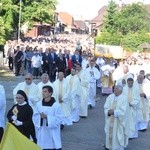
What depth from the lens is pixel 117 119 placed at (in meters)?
10.7

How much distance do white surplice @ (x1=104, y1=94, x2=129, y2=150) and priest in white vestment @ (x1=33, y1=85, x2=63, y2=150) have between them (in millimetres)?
2013

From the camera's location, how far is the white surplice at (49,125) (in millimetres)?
8562

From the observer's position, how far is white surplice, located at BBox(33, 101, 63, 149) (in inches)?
337

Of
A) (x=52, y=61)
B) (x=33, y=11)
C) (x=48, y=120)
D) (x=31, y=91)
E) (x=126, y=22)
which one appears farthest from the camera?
(x=126, y=22)

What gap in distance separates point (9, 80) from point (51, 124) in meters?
15.7

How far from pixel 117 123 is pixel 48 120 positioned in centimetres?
258

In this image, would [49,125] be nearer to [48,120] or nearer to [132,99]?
[48,120]

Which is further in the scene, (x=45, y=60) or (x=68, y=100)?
(x=45, y=60)

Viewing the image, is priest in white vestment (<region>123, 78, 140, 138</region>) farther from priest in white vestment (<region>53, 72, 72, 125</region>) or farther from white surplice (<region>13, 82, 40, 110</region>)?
white surplice (<region>13, 82, 40, 110</region>)

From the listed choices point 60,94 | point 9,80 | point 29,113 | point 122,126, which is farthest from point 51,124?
point 9,80

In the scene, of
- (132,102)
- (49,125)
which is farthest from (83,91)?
(49,125)

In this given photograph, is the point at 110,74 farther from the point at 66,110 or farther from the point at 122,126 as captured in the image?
the point at 122,126

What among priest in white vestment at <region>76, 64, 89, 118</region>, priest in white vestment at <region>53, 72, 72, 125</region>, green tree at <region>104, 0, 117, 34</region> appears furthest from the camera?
green tree at <region>104, 0, 117, 34</region>

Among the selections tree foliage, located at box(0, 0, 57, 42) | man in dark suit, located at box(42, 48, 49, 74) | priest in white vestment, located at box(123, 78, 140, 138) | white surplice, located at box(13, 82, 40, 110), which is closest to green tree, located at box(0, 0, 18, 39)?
tree foliage, located at box(0, 0, 57, 42)
